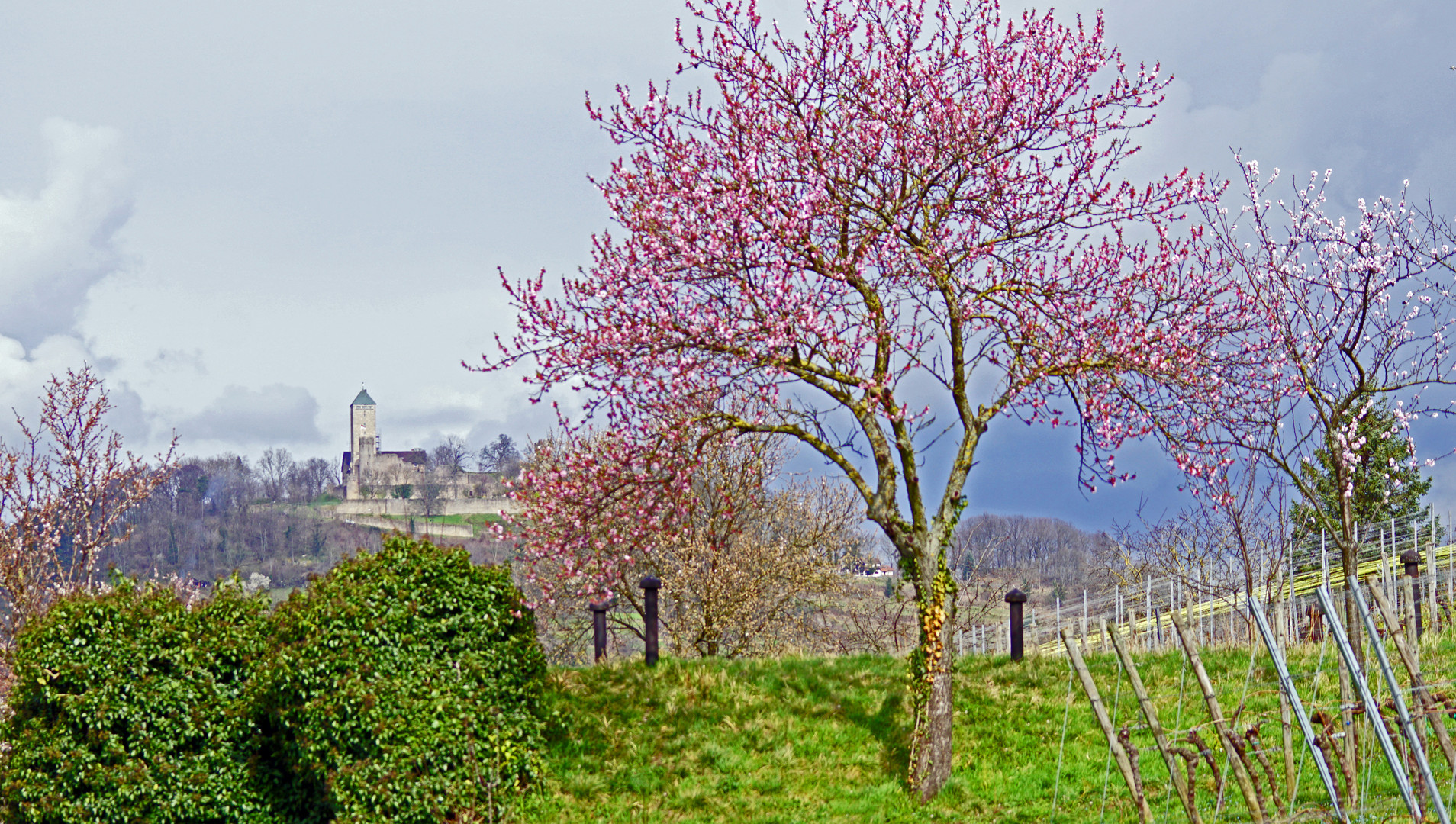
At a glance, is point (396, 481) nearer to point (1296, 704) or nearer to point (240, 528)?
point (240, 528)

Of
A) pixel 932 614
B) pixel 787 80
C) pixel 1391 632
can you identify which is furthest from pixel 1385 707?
pixel 787 80

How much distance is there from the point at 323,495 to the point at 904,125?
140376 mm

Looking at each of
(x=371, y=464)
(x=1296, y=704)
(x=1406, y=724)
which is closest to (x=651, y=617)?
(x=1296, y=704)

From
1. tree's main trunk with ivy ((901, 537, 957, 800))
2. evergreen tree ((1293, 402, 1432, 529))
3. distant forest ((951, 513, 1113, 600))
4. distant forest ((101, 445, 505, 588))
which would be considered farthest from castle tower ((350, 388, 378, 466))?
tree's main trunk with ivy ((901, 537, 957, 800))

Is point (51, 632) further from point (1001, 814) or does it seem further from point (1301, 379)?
point (1301, 379)

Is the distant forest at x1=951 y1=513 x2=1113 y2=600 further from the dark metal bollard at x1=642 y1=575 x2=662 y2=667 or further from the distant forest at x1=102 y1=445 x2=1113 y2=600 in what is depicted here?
the dark metal bollard at x1=642 y1=575 x2=662 y2=667

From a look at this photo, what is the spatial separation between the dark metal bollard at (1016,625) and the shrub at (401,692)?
575 cm

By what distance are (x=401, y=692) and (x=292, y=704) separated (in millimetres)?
1117

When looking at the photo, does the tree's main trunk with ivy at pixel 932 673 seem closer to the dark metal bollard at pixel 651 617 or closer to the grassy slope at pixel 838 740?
the grassy slope at pixel 838 740

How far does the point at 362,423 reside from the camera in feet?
521

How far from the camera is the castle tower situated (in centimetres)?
15825

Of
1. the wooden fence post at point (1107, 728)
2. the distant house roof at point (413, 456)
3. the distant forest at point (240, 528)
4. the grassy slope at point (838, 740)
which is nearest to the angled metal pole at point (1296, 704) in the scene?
the wooden fence post at point (1107, 728)

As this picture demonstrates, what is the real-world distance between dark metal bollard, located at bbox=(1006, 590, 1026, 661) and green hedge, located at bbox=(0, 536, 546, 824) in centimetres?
583

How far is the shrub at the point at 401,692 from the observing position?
9492 mm
